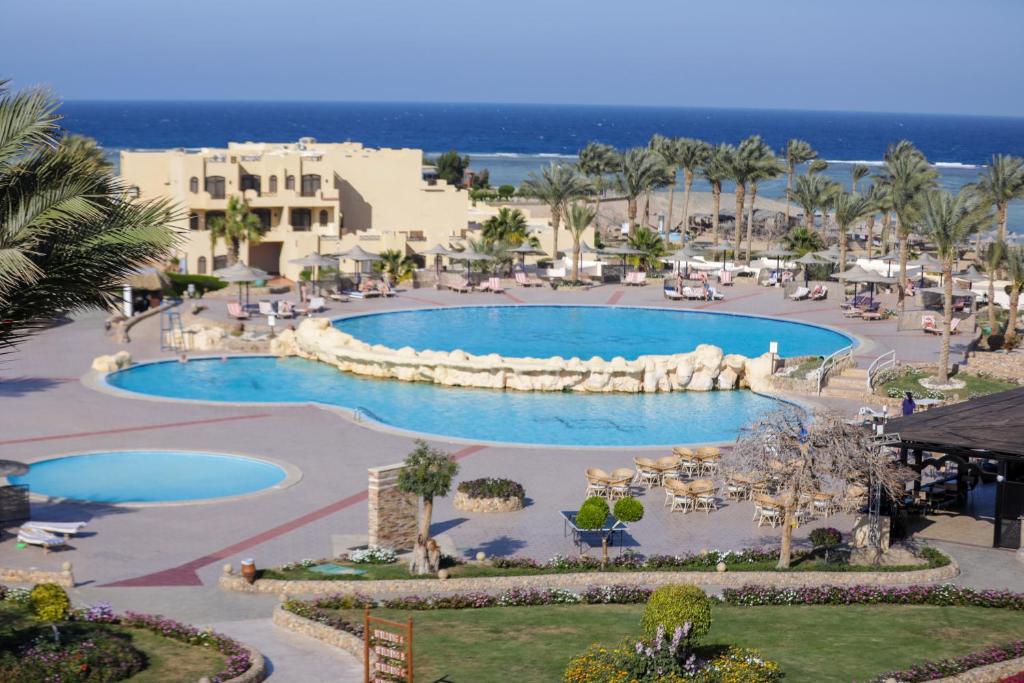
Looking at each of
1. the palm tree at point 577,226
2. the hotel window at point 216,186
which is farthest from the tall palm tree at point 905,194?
the hotel window at point 216,186

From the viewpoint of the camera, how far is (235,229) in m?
54.4

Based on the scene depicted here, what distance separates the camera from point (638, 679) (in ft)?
49.5

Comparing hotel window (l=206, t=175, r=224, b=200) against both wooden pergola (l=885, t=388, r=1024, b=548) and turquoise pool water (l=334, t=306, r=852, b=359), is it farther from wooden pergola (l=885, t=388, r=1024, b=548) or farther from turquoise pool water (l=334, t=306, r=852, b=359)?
wooden pergola (l=885, t=388, r=1024, b=548)

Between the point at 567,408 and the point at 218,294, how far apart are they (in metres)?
20.6

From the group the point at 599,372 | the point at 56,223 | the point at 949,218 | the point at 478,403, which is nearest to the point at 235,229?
the point at 478,403

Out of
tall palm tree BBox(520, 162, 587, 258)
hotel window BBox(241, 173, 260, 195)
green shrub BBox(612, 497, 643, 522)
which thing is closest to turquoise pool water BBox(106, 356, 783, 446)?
green shrub BBox(612, 497, 643, 522)

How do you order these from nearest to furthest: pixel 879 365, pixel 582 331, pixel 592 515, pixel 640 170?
pixel 592 515 → pixel 879 365 → pixel 582 331 → pixel 640 170

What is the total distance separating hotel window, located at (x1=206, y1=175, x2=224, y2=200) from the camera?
57.6 metres

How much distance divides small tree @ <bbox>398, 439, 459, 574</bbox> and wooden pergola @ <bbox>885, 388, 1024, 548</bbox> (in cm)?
787

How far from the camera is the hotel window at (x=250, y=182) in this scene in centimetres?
5881

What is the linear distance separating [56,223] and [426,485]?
7668mm

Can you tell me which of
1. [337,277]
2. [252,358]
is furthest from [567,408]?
[337,277]

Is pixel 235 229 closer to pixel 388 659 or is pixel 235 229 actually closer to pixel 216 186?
pixel 216 186

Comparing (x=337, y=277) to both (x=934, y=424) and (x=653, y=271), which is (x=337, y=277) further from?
(x=934, y=424)
